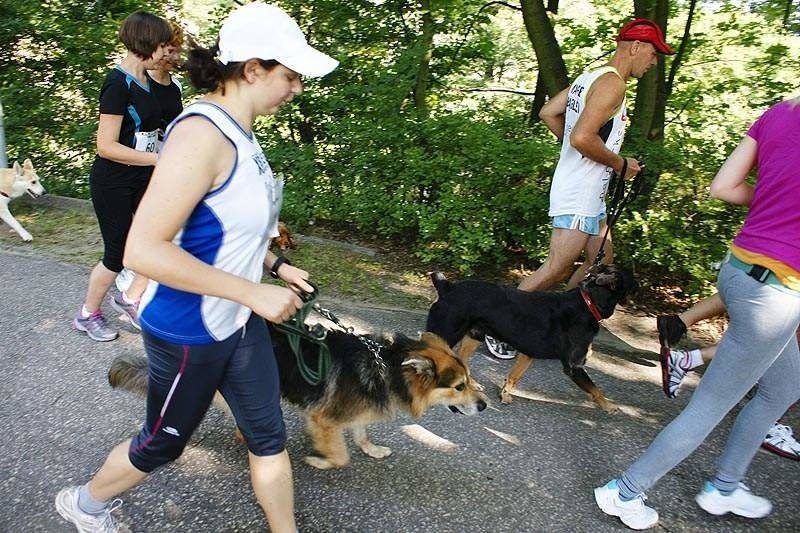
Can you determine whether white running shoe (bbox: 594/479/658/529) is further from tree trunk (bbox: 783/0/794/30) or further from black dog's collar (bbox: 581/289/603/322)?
tree trunk (bbox: 783/0/794/30)

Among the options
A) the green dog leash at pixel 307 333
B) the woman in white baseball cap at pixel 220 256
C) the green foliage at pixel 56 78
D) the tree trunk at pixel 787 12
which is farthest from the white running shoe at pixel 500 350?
the green foliage at pixel 56 78

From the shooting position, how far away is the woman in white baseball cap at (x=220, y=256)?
164cm

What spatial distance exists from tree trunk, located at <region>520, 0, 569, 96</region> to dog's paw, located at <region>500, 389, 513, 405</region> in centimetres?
390

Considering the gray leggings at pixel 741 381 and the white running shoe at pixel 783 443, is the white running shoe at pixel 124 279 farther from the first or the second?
the white running shoe at pixel 783 443

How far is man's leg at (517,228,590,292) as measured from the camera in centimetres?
412

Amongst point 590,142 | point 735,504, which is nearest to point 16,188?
point 590,142

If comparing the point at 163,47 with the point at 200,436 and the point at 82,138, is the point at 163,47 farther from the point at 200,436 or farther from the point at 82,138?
the point at 82,138

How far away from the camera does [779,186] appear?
241 centimetres

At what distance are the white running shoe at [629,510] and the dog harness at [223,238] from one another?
84.6 inches

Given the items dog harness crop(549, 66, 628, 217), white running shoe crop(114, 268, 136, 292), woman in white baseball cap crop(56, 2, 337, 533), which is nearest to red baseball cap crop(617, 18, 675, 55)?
dog harness crop(549, 66, 628, 217)

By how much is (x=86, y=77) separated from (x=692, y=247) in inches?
328

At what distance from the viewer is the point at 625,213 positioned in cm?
536

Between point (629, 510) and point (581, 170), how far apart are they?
2229 millimetres

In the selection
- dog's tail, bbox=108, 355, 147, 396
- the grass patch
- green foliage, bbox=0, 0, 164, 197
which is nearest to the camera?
dog's tail, bbox=108, 355, 147, 396
